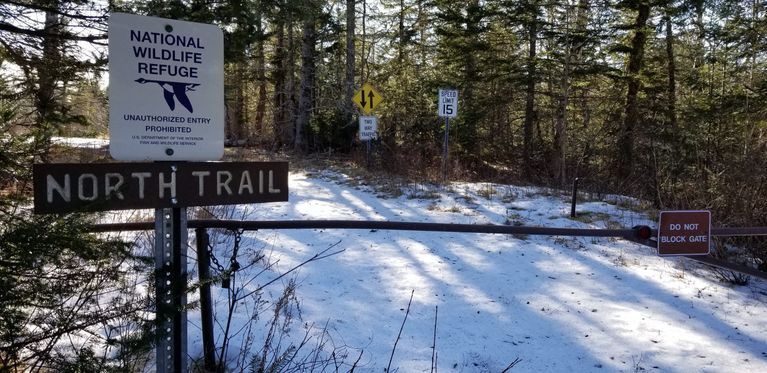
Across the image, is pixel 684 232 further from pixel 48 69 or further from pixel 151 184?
pixel 48 69

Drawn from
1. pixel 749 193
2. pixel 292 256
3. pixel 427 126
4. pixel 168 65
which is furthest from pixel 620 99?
pixel 168 65

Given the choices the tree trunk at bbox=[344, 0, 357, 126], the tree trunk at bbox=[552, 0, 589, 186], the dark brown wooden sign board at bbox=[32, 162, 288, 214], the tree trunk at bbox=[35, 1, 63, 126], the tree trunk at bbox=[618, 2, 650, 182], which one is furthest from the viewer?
the tree trunk at bbox=[344, 0, 357, 126]

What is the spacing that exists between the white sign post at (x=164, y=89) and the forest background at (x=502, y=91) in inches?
20.5

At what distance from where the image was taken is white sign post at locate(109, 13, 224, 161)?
5.96 ft

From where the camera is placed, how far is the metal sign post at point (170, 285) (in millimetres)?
1934

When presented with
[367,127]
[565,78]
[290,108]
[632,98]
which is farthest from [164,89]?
[290,108]

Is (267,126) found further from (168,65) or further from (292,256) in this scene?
(168,65)

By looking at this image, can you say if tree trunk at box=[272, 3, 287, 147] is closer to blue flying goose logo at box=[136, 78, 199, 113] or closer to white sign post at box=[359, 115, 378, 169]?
white sign post at box=[359, 115, 378, 169]

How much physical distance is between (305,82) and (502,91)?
752cm

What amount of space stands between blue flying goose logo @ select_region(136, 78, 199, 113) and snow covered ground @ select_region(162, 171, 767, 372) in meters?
1.44

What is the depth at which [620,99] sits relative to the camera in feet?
50.4

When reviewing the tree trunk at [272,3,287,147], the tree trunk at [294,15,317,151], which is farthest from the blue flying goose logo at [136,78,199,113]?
the tree trunk at [272,3,287,147]

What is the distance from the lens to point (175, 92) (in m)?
1.92

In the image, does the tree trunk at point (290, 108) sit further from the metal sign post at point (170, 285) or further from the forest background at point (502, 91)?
the metal sign post at point (170, 285)
